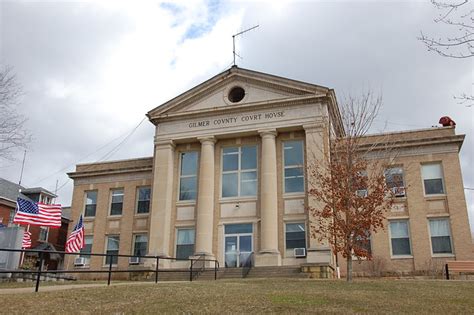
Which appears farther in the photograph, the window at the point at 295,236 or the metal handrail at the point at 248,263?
the window at the point at 295,236

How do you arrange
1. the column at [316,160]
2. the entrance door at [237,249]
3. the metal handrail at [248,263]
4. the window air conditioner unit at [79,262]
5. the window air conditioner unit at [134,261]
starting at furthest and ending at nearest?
the window air conditioner unit at [79,262] < the window air conditioner unit at [134,261] < the entrance door at [237,249] < the metal handrail at [248,263] < the column at [316,160]

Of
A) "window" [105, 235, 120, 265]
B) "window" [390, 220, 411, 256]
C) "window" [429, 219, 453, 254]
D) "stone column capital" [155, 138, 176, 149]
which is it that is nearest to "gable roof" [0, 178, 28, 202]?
"window" [105, 235, 120, 265]

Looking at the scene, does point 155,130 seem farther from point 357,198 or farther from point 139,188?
point 357,198

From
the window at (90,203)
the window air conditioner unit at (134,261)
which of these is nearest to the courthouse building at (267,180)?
the window air conditioner unit at (134,261)

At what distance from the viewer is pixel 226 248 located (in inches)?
1038

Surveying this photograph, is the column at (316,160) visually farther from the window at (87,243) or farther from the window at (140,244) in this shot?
the window at (87,243)

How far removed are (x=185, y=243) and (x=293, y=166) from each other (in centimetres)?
804

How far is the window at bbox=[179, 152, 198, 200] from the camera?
28547mm

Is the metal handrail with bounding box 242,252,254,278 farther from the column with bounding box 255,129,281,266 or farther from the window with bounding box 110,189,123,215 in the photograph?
the window with bounding box 110,189,123,215

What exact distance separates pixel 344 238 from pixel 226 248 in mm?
10457

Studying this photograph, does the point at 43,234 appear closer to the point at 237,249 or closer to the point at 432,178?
the point at 237,249

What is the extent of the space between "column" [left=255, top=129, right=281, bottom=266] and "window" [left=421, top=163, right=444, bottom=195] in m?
8.87

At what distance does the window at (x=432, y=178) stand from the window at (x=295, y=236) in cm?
777

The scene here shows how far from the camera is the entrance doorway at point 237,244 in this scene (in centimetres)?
2580
